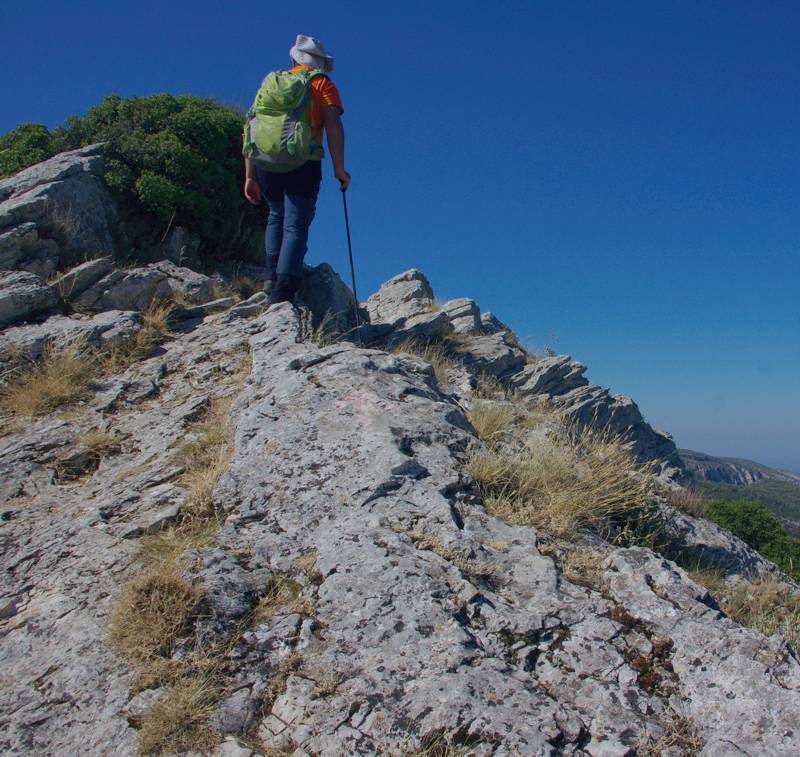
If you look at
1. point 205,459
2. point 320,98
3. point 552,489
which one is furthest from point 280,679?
point 320,98

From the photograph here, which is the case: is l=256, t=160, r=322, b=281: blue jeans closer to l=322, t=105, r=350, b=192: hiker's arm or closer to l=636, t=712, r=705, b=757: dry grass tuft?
l=322, t=105, r=350, b=192: hiker's arm

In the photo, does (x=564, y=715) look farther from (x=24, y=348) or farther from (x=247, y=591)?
(x=24, y=348)

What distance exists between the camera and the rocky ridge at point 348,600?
2.99m

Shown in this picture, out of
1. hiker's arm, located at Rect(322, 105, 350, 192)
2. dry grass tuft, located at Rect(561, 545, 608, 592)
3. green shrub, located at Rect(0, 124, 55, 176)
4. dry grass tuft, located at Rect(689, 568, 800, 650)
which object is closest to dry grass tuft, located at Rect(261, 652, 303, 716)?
dry grass tuft, located at Rect(561, 545, 608, 592)

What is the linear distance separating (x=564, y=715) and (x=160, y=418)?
484 cm

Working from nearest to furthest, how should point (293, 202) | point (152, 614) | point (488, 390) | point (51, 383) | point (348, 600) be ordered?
point (152, 614) < point (348, 600) < point (51, 383) < point (293, 202) < point (488, 390)

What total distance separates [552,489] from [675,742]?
2.26m

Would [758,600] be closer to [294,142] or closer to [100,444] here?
[100,444]

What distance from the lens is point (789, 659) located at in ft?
10.6

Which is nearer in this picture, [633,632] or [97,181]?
[633,632]

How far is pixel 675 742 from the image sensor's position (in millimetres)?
2939

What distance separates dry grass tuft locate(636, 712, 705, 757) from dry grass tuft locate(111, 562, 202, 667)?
2.45 m

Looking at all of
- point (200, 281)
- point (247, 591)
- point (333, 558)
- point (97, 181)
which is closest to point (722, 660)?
point (333, 558)

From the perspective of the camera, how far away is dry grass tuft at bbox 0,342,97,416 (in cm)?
641
